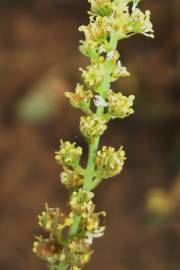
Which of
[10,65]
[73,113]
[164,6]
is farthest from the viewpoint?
[164,6]

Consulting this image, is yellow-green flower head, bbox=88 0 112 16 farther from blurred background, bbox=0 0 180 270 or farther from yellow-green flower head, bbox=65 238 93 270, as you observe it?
blurred background, bbox=0 0 180 270

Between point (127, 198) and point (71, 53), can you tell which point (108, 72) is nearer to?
point (127, 198)

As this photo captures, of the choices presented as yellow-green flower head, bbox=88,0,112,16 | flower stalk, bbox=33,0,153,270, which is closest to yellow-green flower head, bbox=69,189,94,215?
flower stalk, bbox=33,0,153,270

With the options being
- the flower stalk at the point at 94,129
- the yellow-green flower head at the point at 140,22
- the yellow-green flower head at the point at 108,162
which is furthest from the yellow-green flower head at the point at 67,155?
the yellow-green flower head at the point at 140,22

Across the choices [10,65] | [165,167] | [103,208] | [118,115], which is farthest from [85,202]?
[10,65]

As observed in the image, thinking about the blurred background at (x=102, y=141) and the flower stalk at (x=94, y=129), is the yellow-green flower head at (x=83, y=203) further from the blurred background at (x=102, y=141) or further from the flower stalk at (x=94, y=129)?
the blurred background at (x=102, y=141)
